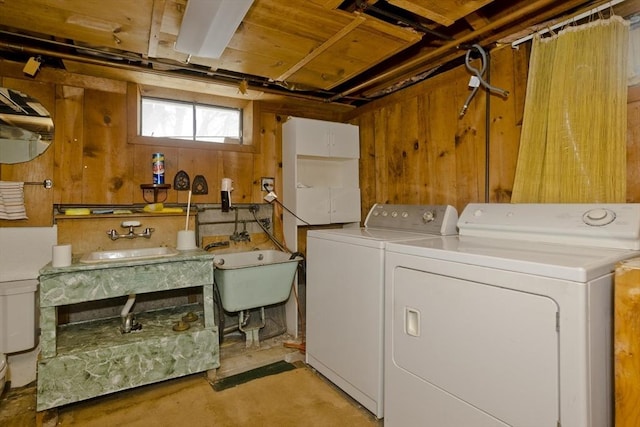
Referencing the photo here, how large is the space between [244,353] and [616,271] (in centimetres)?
225

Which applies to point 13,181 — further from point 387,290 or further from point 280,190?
point 387,290

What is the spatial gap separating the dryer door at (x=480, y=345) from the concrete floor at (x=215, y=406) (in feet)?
1.89

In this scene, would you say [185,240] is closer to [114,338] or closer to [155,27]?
[114,338]

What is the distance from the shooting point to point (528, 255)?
1.21m

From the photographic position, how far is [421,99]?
2.50 metres

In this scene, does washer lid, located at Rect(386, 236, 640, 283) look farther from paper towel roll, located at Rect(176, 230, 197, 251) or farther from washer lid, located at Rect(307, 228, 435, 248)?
paper towel roll, located at Rect(176, 230, 197, 251)

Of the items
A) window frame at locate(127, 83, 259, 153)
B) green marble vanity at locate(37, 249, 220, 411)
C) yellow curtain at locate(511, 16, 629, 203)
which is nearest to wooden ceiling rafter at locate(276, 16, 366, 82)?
window frame at locate(127, 83, 259, 153)

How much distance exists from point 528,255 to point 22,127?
112 inches

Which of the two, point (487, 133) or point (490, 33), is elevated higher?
point (490, 33)

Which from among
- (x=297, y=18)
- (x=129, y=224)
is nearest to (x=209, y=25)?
(x=297, y=18)

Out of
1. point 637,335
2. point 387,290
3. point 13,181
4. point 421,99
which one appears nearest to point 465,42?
point 421,99

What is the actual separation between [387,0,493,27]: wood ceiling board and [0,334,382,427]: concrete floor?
6.75ft

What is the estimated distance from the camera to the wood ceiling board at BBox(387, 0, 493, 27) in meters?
1.57

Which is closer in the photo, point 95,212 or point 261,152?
point 95,212
